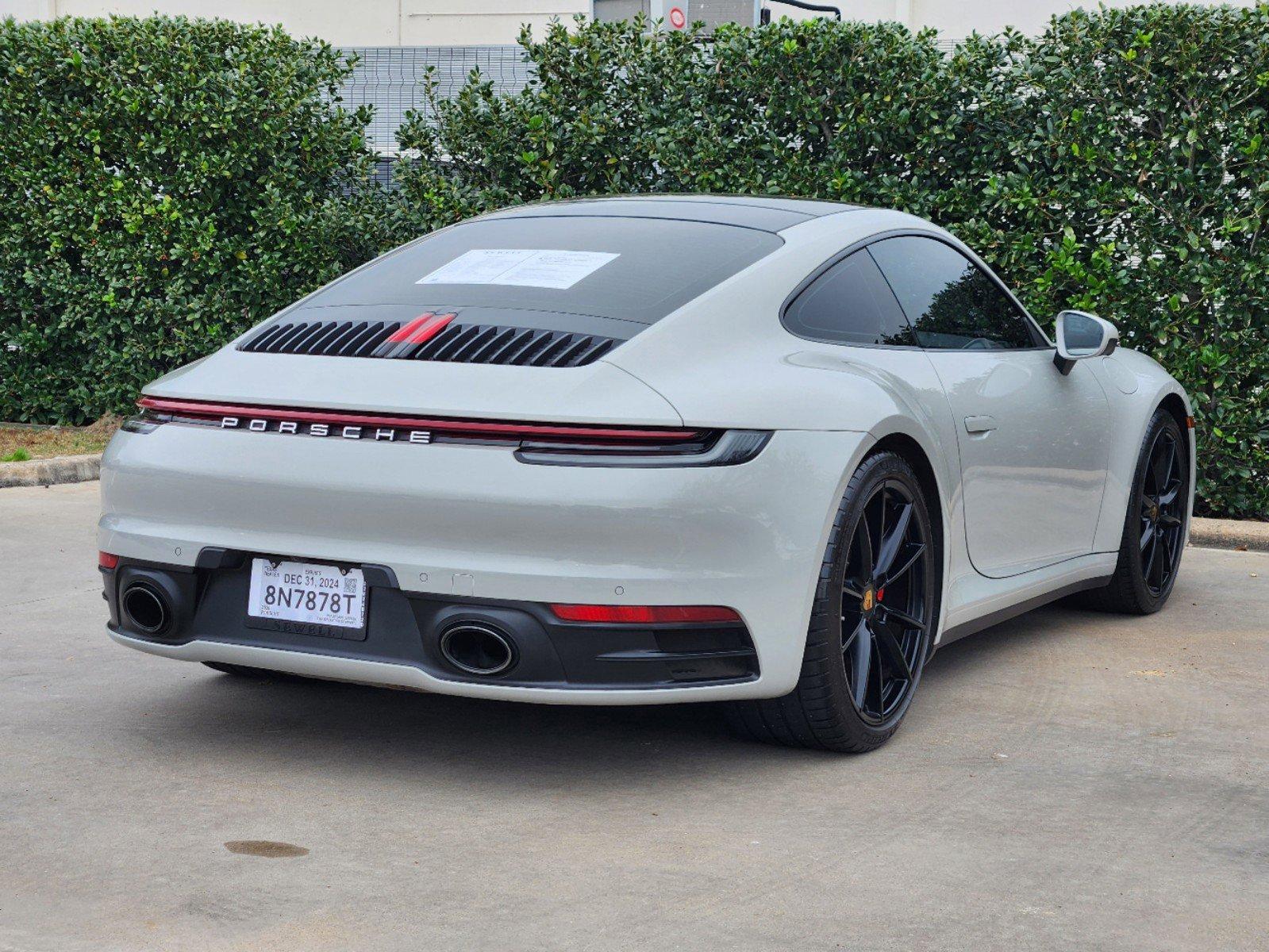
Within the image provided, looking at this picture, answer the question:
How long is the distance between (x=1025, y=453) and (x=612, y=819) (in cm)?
202

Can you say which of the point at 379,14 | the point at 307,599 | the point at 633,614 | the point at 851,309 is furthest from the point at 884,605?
the point at 379,14

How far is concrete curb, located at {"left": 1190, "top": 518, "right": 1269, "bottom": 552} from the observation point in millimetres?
7918

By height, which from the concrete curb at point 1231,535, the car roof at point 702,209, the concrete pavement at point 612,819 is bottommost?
the concrete curb at point 1231,535

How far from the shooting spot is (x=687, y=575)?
11.9ft

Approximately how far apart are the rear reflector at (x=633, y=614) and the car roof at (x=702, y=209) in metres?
1.37

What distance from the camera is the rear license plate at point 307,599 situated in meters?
3.72

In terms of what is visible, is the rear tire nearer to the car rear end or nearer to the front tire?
the front tire

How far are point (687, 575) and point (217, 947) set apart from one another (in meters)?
1.28

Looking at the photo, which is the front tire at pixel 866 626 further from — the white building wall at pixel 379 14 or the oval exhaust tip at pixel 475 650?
the white building wall at pixel 379 14

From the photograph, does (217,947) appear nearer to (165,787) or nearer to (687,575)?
(165,787)

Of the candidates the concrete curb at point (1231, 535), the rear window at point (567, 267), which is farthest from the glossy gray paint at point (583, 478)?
the concrete curb at point (1231, 535)

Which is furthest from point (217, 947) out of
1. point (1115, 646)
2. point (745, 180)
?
point (745, 180)

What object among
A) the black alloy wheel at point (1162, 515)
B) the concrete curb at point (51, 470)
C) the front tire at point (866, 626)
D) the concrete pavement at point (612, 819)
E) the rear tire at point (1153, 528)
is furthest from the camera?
the concrete curb at point (51, 470)

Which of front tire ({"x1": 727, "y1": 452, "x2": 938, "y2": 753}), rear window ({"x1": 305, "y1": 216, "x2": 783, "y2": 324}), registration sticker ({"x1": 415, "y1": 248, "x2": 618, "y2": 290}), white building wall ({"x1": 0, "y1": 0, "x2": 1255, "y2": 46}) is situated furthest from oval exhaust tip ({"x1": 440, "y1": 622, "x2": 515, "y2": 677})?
white building wall ({"x1": 0, "y1": 0, "x2": 1255, "y2": 46})
